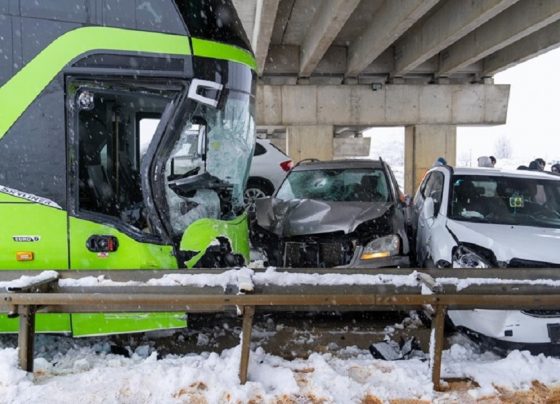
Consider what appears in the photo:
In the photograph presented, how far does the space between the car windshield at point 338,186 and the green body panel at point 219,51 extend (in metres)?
3.00

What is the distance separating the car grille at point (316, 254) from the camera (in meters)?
5.73

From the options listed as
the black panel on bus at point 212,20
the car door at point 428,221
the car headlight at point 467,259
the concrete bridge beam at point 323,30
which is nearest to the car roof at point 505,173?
the car door at point 428,221

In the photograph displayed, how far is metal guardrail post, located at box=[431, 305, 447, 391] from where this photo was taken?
3.47 meters

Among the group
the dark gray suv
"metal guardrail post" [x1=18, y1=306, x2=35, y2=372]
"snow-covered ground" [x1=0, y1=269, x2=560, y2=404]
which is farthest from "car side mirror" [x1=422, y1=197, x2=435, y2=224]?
"metal guardrail post" [x1=18, y1=306, x2=35, y2=372]

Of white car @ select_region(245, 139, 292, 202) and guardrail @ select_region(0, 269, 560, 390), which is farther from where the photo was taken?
white car @ select_region(245, 139, 292, 202)

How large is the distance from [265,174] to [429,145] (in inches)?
295

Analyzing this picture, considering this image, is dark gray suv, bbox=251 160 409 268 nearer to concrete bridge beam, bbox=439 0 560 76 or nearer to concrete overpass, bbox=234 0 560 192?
concrete bridge beam, bbox=439 0 560 76

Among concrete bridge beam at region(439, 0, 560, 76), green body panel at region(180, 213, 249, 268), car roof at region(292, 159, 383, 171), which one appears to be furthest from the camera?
concrete bridge beam at region(439, 0, 560, 76)

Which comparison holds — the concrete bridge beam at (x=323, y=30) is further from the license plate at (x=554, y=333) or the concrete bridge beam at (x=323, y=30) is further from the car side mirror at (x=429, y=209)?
the license plate at (x=554, y=333)

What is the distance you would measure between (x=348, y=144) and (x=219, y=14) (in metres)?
33.4

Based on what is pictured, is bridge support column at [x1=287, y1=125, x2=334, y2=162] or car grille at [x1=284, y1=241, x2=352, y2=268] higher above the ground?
bridge support column at [x1=287, y1=125, x2=334, y2=162]

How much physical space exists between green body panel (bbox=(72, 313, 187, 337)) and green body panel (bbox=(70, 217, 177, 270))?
1.36 feet

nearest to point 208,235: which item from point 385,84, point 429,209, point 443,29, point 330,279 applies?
point 330,279

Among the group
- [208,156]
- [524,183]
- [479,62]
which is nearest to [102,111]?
[208,156]
